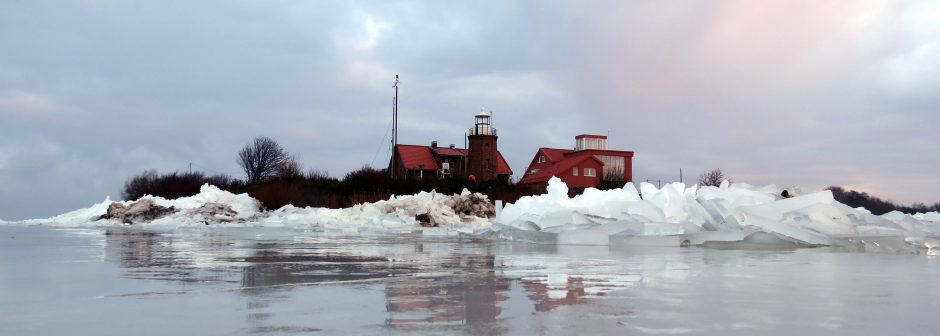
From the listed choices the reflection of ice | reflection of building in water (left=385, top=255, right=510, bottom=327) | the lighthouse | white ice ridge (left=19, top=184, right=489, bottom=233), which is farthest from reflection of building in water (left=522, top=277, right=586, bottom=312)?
the lighthouse

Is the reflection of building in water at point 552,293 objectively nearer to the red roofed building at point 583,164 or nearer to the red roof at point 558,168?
A: the red roofed building at point 583,164

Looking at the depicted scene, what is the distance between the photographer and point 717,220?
24.6 ft

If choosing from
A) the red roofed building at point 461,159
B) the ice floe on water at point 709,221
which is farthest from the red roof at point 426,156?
the ice floe on water at point 709,221

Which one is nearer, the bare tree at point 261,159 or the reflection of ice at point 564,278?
the reflection of ice at point 564,278

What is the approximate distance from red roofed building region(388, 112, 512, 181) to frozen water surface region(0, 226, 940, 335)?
40.9 metres

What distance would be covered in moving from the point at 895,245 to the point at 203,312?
6.48 m

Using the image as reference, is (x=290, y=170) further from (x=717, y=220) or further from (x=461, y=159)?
(x=717, y=220)

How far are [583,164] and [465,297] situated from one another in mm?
47002

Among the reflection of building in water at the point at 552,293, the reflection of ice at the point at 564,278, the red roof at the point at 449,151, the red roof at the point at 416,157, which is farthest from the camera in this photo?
the red roof at the point at 449,151

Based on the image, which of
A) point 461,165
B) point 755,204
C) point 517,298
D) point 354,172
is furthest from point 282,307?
point 461,165

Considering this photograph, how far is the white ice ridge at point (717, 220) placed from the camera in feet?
22.5

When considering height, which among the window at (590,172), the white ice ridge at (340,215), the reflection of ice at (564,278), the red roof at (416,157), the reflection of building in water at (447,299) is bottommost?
the reflection of ice at (564,278)

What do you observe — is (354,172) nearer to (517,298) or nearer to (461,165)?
(461,165)

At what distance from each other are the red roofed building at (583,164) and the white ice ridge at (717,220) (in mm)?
38849
